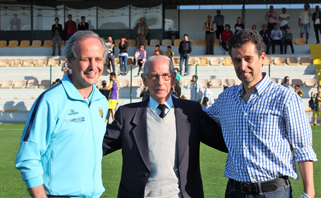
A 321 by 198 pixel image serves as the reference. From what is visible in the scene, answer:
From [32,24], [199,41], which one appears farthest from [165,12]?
[32,24]

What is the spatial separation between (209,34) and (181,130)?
17233mm

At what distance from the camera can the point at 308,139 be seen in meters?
2.35

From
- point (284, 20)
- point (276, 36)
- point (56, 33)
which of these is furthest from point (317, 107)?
point (56, 33)

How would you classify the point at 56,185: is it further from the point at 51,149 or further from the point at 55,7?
the point at 55,7

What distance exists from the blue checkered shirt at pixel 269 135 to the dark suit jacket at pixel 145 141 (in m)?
0.29

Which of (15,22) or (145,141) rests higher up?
(15,22)

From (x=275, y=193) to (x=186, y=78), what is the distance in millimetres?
15035

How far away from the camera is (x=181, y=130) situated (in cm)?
261

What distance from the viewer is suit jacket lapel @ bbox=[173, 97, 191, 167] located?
2.56 meters

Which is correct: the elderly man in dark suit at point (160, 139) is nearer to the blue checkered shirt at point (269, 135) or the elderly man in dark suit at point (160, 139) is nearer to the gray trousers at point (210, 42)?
the blue checkered shirt at point (269, 135)

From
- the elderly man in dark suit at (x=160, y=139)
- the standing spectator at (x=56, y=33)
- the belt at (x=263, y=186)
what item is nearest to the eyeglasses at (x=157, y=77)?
the elderly man in dark suit at (x=160, y=139)

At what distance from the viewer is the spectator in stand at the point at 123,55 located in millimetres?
17219

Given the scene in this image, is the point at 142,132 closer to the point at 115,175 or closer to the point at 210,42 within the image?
the point at 115,175

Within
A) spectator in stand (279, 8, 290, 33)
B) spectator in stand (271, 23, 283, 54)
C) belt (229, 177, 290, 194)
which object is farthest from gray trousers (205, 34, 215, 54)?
belt (229, 177, 290, 194)
